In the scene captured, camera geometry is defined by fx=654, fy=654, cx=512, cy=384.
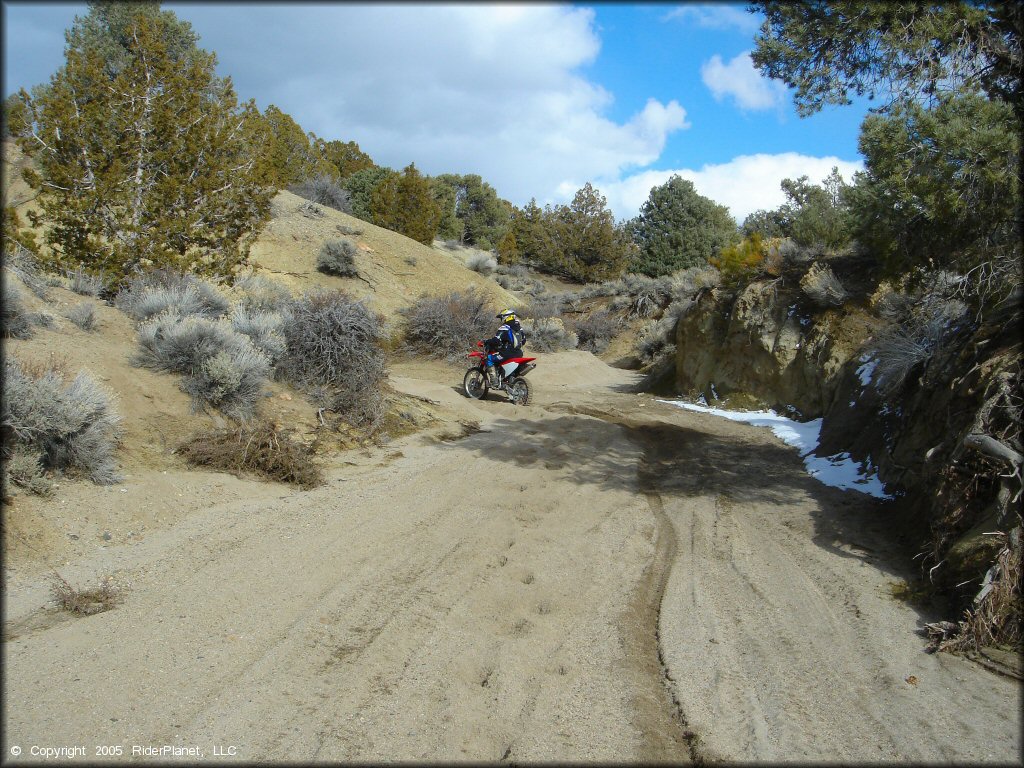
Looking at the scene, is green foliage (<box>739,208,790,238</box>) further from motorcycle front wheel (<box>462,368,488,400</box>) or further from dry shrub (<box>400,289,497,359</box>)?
motorcycle front wheel (<box>462,368,488,400</box>)

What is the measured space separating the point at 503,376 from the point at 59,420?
29.1ft

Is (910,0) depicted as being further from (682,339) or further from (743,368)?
(682,339)

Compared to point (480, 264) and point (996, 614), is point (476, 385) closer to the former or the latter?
point (996, 614)

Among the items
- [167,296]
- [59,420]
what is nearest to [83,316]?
[167,296]

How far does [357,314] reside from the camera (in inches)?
435

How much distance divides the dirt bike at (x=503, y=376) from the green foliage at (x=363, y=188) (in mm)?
20646

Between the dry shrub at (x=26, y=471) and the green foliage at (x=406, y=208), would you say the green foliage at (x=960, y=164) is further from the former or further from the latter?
the green foliage at (x=406, y=208)

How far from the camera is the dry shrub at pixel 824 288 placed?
1225 centimetres

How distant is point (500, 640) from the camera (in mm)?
4227

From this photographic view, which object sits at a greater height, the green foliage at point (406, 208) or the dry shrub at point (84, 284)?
the green foliage at point (406, 208)

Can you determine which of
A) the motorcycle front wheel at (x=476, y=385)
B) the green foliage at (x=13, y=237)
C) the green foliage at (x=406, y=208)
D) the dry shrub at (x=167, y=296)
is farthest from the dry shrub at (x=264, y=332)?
the green foliage at (x=406, y=208)

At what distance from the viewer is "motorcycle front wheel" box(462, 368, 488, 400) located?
46.0 feet

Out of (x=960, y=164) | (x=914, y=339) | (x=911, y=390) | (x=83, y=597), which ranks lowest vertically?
(x=83, y=597)

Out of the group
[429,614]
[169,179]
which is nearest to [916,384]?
[429,614]
